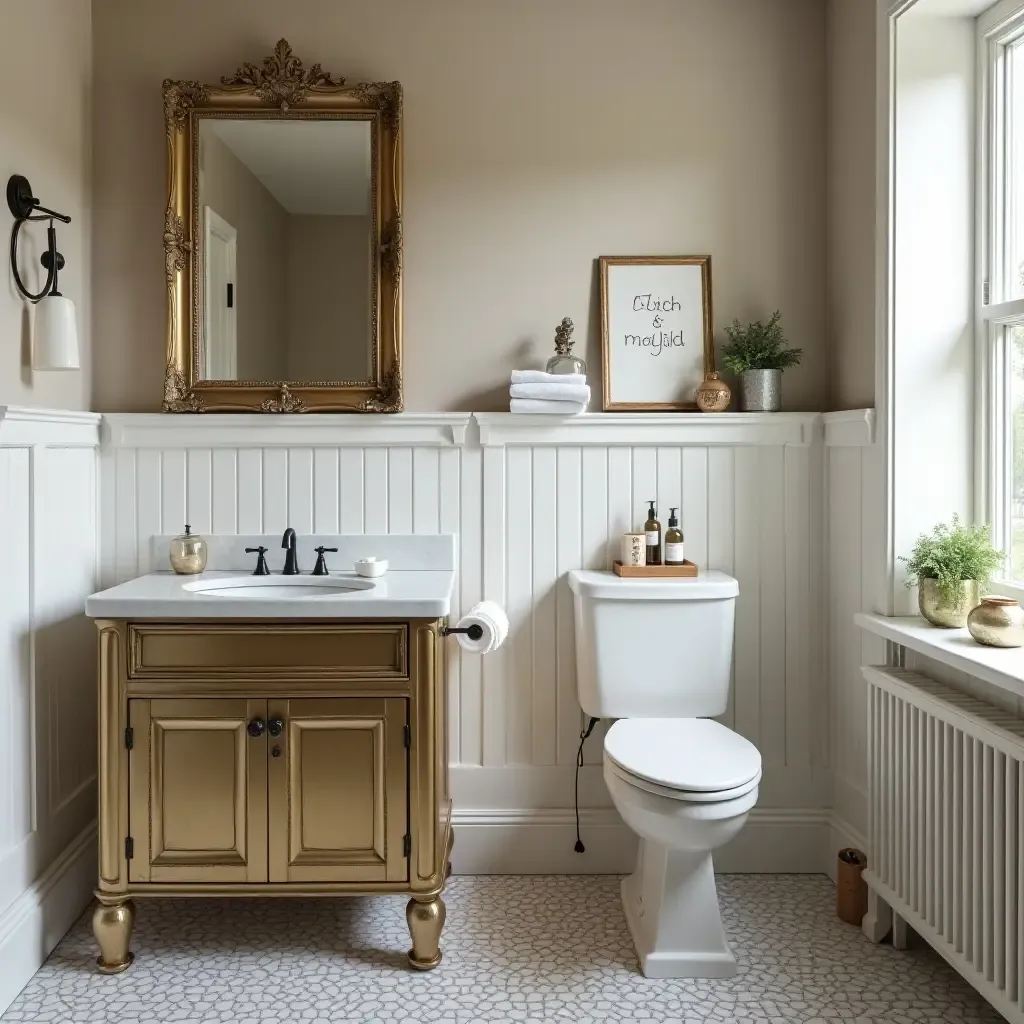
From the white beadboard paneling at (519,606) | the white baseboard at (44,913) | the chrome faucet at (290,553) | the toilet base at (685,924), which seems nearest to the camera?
the white baseboard at (44,913)

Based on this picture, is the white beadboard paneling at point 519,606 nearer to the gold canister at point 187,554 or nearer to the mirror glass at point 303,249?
the mirror glass at point 303,249

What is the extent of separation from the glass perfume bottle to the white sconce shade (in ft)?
3.96

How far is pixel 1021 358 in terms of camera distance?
1.99 m

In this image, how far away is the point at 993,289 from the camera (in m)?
2.06

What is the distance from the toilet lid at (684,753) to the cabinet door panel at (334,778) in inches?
19.7

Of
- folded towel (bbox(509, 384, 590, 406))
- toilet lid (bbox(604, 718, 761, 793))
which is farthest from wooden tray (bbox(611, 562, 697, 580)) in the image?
folded towel (bbox(509, 384, 590, 406))

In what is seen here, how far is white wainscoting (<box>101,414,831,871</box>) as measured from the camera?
240cm

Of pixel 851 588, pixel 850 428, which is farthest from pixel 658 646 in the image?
pixel 850 428

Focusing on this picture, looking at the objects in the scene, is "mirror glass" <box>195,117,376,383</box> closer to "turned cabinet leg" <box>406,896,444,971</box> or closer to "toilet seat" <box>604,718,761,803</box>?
"toilet seat" <box>604,718,761,803</box>

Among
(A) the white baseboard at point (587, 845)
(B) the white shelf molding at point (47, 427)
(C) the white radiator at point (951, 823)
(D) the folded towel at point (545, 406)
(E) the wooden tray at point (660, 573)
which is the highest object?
(D) the folded towel at point (545, 406)

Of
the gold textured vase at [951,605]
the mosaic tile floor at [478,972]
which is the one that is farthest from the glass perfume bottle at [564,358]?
the mosaic tile floor at [478,972]

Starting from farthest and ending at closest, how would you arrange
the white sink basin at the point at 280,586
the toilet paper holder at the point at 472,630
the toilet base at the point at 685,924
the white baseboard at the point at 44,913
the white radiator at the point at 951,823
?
the white sink basin at the point at 280,586 → the toilet paper holder at the point at 472,630 → the toilet base at the point at 685,924 → the white baseboard at the point at 44,913 → the white radiator at the point at 951,823

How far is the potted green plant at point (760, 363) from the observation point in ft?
7.88

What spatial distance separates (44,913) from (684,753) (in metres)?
1.52
